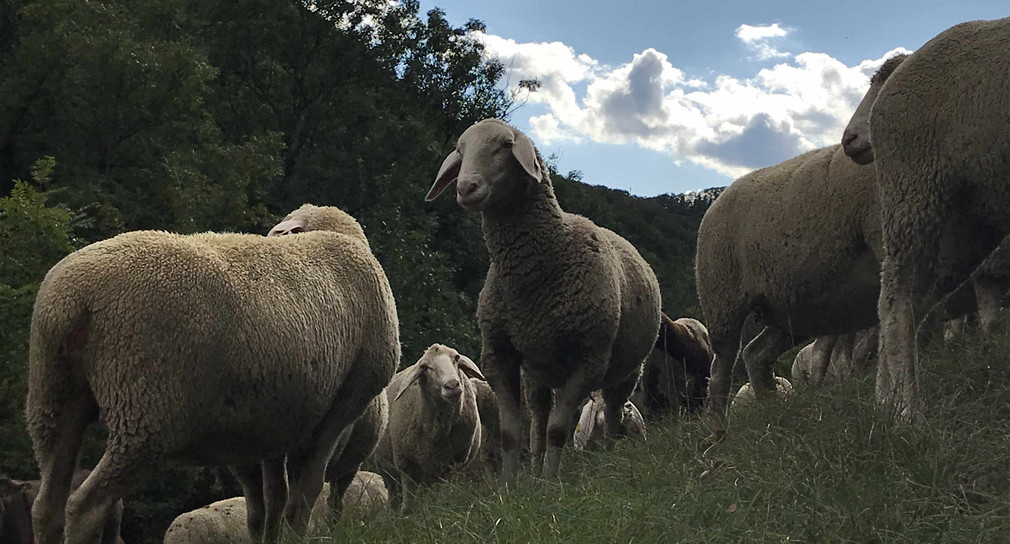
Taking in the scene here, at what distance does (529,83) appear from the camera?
3309 cm

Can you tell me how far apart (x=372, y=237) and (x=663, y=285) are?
17524mm

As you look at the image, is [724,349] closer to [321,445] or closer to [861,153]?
[861,153]

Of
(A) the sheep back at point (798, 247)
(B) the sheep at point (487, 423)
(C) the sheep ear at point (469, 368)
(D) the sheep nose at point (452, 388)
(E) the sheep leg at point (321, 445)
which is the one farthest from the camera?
(B) the sheep at point (487, 423)

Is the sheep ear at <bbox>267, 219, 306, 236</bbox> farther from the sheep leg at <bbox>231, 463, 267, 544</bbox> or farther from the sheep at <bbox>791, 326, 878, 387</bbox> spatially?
the sheep at <bbox>791, 326, 878, 387</bbox>

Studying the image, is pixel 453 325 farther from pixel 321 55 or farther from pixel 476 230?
pixel 321 55

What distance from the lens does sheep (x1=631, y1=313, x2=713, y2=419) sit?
1041 centimetres

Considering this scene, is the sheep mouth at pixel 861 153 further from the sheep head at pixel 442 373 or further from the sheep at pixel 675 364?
the sheep at pixel 675 364

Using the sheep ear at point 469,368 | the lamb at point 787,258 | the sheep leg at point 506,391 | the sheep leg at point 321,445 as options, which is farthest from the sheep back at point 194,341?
the sheep ear at point 469,368

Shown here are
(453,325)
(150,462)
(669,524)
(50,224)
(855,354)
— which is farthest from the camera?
(453,325)

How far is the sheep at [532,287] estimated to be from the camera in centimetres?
647

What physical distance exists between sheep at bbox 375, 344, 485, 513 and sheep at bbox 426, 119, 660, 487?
1.42 meters

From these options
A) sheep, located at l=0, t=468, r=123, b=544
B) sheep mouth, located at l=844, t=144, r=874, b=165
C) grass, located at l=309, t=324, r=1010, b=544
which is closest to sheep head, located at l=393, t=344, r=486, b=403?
grass, located at l=309, t=324, r=1010, b=544

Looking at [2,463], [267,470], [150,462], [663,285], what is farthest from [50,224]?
[663,285]

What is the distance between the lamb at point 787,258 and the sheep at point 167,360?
2987 millimetres
